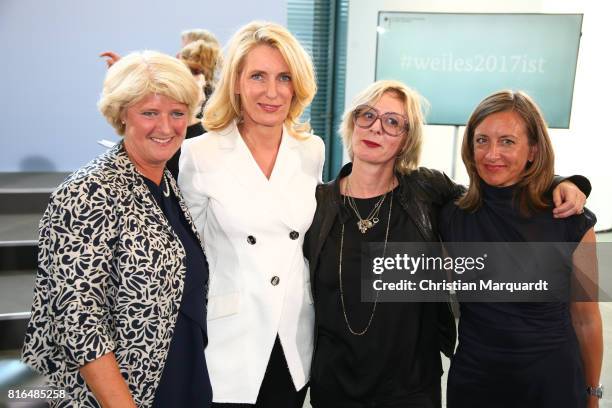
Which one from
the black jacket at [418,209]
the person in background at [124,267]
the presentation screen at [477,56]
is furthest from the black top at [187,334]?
Answer: the presentation screen at [477,56]

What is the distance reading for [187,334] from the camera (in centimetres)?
175

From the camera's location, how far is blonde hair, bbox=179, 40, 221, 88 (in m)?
4.28

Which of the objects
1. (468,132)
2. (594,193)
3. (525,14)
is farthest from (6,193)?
(594,193)

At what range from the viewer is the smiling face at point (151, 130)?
5.28 feet

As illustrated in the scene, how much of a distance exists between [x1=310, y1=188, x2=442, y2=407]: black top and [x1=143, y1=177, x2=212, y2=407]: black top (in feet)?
1.36

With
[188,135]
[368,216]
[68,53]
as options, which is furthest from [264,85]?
[68,53]

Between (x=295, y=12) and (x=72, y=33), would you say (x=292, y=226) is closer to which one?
(x=72, y=33)

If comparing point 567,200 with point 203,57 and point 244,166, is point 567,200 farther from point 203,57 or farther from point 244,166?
point 203,57

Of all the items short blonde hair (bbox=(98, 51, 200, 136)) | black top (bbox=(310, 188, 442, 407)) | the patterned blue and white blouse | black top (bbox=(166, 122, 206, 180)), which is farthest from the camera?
black top (bbox=(166, 122, 206, 180))

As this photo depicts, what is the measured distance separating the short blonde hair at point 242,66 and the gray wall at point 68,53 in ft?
13.0

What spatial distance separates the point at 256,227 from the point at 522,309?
0.92 metres

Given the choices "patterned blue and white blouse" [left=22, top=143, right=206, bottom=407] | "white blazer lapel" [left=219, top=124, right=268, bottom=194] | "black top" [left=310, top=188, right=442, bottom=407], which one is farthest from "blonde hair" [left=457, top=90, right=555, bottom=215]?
"patterned blue and white blouse" [left=22, top=143, right=206, bottom=407]

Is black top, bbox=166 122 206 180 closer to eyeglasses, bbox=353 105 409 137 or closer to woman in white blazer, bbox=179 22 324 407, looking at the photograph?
woman in white blazer, bbox=179 22 324 407

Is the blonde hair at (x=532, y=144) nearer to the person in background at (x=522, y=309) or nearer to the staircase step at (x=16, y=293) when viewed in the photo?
the person in background at (x=522, y=309)
